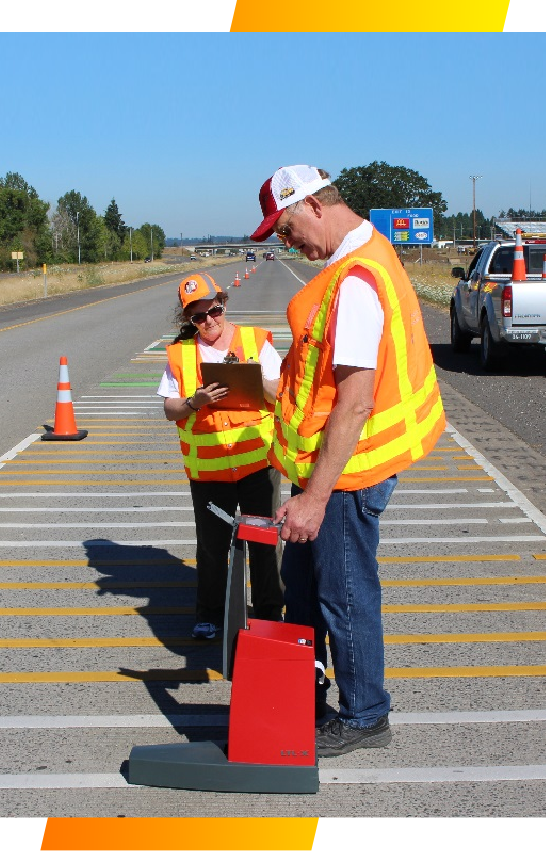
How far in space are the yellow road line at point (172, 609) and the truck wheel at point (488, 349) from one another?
11.1 metres

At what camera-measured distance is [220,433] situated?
542cm

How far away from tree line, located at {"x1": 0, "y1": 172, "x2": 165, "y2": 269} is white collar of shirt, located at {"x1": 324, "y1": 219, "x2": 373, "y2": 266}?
109m

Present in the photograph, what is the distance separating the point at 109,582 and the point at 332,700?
7.08 ft

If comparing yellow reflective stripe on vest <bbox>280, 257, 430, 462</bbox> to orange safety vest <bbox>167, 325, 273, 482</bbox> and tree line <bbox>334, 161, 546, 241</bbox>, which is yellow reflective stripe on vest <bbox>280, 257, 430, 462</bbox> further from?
tree line <bbox>334, 161, 546, 241</bbox>

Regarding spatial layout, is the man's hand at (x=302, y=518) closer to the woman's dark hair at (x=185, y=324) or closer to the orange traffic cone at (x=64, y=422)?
the woman's dark hair at (x=185, y=324)

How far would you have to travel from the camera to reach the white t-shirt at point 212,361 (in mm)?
5426

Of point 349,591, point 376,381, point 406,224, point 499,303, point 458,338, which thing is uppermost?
point 406,224

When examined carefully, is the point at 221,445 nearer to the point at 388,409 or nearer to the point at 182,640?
the point at 182,640

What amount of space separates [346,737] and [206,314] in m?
2.06

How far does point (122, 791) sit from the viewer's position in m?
4.10

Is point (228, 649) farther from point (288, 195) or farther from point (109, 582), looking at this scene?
point (109, 582)

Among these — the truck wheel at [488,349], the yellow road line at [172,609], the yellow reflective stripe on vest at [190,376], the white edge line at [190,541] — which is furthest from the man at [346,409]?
the truck wheel at [488,349]

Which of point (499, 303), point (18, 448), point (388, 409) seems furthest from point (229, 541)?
point (499, 303)

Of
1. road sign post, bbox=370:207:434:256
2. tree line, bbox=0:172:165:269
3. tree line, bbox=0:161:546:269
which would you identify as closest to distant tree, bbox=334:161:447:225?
tree line, bbox=0:161:546:269
